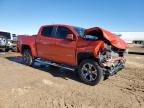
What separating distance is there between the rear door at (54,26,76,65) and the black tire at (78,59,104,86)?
1.75 feet

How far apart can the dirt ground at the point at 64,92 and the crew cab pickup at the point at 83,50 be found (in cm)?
50

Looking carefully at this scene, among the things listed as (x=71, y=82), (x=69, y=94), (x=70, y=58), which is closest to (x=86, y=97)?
(x=69, y=94)

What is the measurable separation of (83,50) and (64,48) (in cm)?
101

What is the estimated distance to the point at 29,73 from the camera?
8195mm

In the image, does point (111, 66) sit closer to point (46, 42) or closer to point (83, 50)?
point (83, 50)

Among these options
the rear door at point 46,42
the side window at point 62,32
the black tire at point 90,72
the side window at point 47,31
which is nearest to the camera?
the black tire at point 90,72

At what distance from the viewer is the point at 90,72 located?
6.93 metres

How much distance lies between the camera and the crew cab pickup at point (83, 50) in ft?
22.2

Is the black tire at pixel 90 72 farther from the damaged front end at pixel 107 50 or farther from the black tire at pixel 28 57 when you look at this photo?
the black tire at pixel 28 57

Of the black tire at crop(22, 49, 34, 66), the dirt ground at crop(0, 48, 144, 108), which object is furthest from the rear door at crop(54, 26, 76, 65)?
the black tire at crop(22, 49, 34, 66)

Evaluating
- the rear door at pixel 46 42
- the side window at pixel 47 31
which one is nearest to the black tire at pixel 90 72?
the rear door at pixel 46 42

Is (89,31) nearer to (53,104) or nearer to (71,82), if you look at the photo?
(71,82)

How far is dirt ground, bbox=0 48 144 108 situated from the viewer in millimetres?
5004

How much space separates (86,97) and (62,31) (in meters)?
3.42
